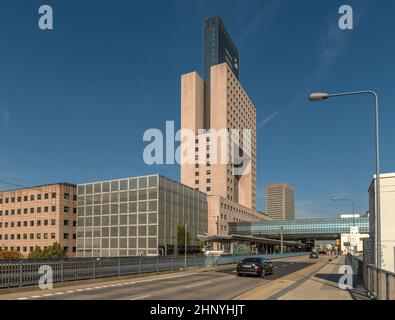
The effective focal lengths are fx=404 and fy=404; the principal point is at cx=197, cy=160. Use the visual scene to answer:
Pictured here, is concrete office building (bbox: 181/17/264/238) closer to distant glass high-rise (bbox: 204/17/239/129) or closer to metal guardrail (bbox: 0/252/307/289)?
distant glass high-rise (bbox: 204/17/239/129)

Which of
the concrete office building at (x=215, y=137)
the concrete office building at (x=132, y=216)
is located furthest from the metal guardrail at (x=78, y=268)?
the concrete office building at (x=215, y=137)

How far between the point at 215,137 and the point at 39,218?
200 feet

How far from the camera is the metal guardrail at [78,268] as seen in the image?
1875cm

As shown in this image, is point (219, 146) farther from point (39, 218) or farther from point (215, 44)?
point (39, 218)

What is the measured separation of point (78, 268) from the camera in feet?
76.4

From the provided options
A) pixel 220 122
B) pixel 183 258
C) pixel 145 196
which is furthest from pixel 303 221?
pixel 183 258

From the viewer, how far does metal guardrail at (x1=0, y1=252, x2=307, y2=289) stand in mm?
18750

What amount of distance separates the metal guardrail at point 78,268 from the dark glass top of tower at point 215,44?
128057mm

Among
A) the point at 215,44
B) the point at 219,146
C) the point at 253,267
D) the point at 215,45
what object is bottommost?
the point at 253,267

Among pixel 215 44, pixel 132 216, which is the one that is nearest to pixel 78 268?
pixel 132 216

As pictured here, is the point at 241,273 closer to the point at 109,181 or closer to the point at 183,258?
the point at 183,258

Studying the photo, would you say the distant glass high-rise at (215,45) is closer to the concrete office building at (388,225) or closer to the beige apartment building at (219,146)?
the beige apartment building at (219,146)

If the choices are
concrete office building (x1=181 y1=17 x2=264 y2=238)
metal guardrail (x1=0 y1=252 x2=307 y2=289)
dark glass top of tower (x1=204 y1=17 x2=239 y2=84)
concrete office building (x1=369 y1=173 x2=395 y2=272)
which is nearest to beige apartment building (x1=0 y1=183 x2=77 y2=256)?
concrete office building (x1=181 y1=17 x2=264 y2=238)

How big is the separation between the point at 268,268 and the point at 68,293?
17.6 meters
